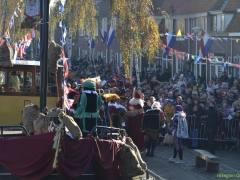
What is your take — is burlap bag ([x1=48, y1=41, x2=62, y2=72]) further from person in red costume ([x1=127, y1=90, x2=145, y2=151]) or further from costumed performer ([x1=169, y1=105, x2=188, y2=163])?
costumed performer ([x1=169, y1=105, x2=188, y2=163])

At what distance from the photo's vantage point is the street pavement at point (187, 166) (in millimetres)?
14555

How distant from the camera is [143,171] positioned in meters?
10.2

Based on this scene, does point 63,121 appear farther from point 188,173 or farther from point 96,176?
point 188,173

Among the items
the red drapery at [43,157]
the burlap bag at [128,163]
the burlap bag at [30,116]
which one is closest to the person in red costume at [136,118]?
the burlap bag at [30,116]

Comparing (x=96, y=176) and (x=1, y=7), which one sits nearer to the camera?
(x=96, y=176)

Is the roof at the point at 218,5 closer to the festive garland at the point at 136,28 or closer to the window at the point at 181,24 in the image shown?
the window at the point at 181,24

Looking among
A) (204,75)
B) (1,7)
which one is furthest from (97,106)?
(1,7)

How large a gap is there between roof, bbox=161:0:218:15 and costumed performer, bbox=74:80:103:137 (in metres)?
26.0

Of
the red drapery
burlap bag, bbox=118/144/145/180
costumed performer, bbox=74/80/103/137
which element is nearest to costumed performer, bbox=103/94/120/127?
costumed performer, bbox=74/80/103/137

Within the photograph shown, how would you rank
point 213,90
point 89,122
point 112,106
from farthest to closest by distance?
point 213,90, point 112,106, point 89,122

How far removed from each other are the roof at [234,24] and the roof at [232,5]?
2.14ft

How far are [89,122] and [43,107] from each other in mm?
1159

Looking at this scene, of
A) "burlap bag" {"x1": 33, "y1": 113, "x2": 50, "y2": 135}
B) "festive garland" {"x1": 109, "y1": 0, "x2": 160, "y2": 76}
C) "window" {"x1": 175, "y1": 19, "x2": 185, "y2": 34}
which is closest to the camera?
"burlap bag" {"x1": 33, "y1": 113, "x2": 50, "y2": 135}

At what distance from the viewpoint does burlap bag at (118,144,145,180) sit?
32.9 feet
